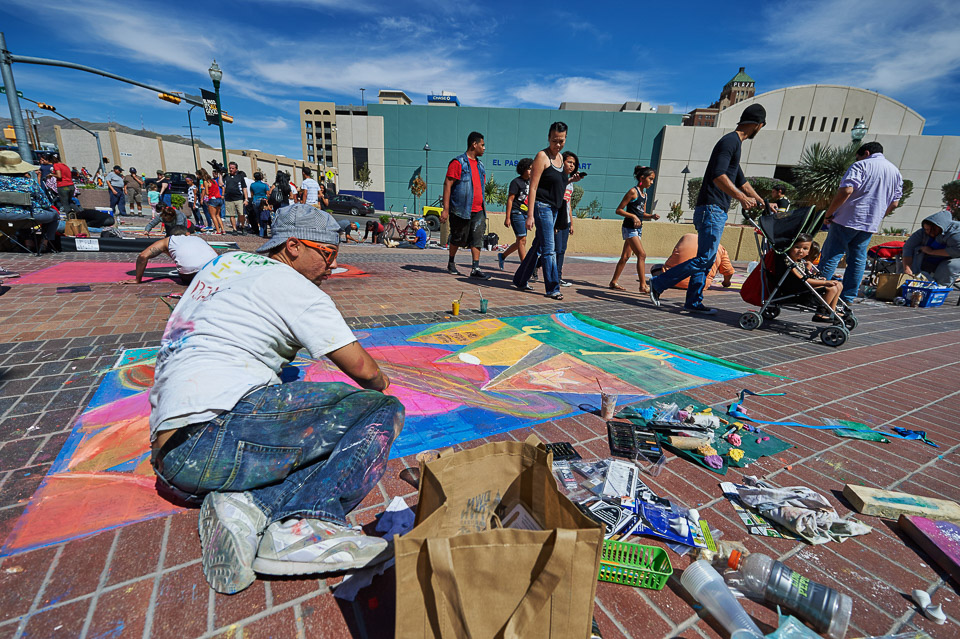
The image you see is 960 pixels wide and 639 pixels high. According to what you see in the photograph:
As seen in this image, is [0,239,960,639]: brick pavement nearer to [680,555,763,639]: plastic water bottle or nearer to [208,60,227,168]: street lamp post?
[680,555,763,639]: plastic water bottle

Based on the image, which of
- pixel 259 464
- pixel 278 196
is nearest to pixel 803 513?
pixel 259 464

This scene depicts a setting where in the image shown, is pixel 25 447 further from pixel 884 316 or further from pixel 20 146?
pixel 20 146

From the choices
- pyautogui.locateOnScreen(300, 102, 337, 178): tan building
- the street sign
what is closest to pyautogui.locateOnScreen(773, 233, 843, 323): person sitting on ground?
the street sign

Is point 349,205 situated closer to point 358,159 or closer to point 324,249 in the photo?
point 358,159

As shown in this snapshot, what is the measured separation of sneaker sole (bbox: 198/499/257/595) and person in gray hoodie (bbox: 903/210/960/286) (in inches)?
436

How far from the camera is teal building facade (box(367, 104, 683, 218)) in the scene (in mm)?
36312

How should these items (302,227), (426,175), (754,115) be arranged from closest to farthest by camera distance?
(302,227), (754,115), (426,175)

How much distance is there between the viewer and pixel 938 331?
19.6 feet

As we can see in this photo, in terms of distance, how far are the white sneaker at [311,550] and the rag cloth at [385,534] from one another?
50mm

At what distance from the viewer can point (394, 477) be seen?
79.8 inches

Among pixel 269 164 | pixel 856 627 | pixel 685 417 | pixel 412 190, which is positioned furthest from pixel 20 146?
pixel 269 164

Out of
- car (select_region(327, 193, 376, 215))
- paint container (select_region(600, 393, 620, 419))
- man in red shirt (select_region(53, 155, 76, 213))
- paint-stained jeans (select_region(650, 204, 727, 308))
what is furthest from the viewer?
car (select_region(327, 193, 376, 215))

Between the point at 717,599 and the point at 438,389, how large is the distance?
2.03 meters

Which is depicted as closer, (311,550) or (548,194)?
(311,550)
